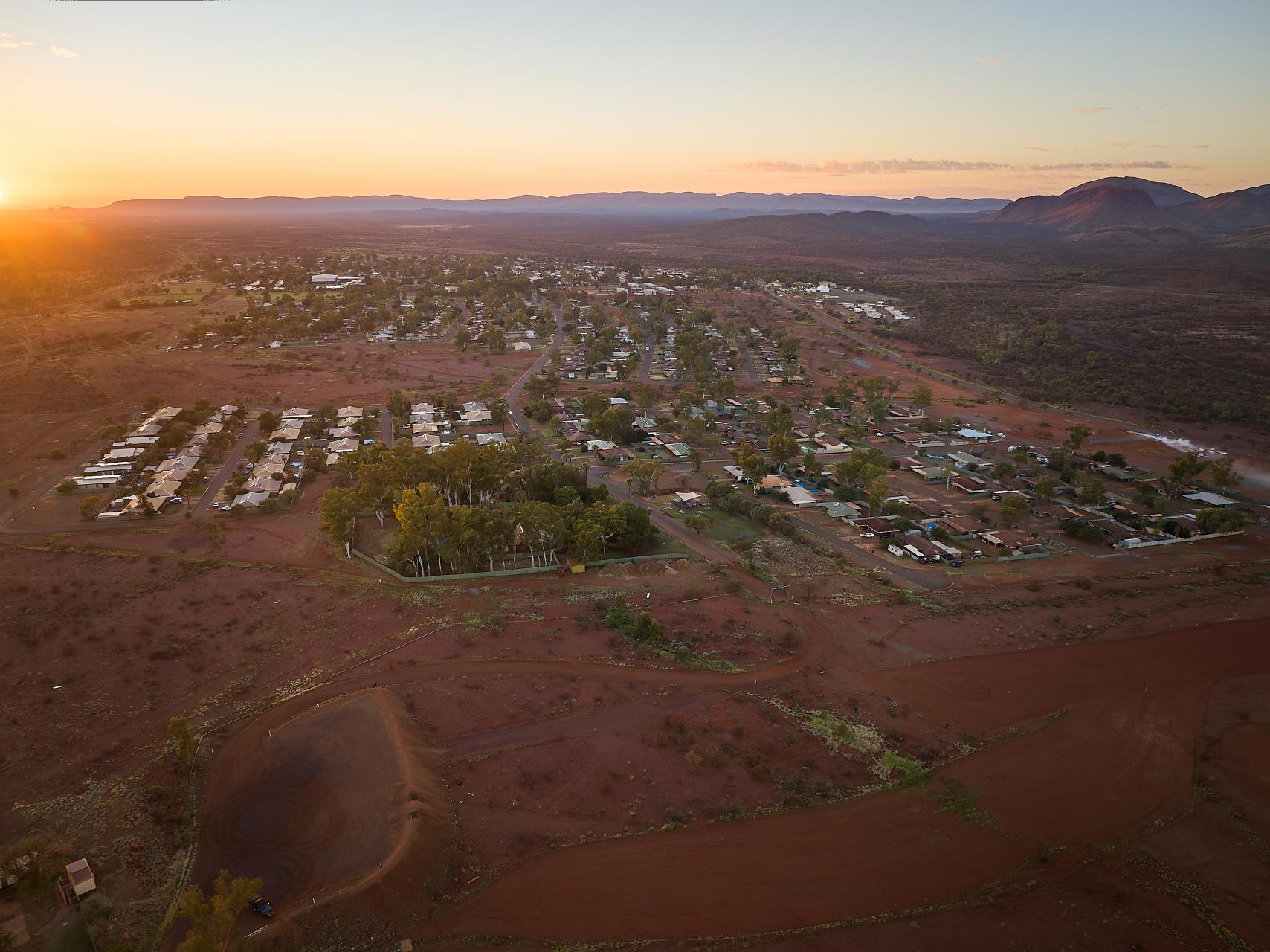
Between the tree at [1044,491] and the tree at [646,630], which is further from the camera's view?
the tree at [1044,491]

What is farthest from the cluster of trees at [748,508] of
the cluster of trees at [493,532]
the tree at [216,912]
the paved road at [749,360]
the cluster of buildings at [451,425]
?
the paved road at [749,360]

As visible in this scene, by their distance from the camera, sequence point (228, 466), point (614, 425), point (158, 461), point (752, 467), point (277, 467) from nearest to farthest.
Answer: point (752, 467)
point (277, 467)
point (158, 461)
point (228, 466)
point (614, 425)

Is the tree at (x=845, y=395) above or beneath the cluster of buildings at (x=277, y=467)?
above

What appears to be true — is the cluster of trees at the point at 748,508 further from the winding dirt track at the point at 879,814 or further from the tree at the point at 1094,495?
the tree at the point at 1094,495

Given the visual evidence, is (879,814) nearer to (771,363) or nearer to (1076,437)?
(1076,437)

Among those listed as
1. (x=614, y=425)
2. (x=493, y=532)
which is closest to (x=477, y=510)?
(x=493, y=532)

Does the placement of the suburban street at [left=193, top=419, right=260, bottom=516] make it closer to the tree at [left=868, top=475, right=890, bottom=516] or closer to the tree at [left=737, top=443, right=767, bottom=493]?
the tree at [left=737, top=443, right=767, bottom=493]

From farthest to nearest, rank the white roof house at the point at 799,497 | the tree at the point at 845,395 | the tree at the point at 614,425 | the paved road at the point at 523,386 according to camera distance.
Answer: the tree at the point at 845,395 < the paved road at the point at 523,386 < the tree at the point at 614,425 < the white roof house at the point at 799,497

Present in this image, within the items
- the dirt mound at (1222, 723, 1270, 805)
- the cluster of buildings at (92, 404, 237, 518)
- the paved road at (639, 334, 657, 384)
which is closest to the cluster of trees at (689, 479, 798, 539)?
the dirt mound at (1222, 723, 1270, 805)
